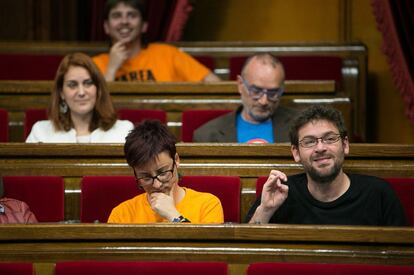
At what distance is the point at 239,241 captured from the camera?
0.95 metres

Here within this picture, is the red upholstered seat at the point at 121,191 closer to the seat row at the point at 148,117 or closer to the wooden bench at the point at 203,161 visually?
the wooden bench at the point at 203,161

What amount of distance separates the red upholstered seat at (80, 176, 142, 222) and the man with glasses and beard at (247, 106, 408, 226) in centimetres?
15

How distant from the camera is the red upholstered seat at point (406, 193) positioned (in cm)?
116

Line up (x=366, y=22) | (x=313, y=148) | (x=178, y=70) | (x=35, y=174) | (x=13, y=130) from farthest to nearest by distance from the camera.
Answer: (x=366, y=22) → (x=178, y=70) → (x=13, y=130) → (x=35, y=174) → (x=313, y=148)

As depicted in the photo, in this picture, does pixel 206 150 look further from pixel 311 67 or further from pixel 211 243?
pixel 311 67

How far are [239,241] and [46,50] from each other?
3.16 ft

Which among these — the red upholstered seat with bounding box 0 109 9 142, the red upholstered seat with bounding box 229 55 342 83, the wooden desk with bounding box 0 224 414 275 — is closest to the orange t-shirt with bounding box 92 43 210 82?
the red upholstered seat with bounding box 229 55 342 83

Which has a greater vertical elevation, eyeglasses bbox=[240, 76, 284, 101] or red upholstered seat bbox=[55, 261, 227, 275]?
eyeglasses bbox=[240, 76, 284, 101]

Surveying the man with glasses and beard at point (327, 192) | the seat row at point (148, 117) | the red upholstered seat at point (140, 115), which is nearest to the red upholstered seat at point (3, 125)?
the seat row at point (148, 117)

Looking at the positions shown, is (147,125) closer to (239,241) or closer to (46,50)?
(239,241)

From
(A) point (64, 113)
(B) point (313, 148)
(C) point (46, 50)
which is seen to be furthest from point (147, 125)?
(C) point (46, 50)

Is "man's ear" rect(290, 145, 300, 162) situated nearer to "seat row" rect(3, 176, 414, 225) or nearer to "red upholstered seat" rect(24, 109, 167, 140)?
"seat row" rect(3, 176, 414, 225)

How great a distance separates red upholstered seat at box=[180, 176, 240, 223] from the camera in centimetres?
118

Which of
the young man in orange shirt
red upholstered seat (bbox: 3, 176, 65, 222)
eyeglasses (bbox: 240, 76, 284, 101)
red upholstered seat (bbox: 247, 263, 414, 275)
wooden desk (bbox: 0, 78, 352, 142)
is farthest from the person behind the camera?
the young man in orange shirt
